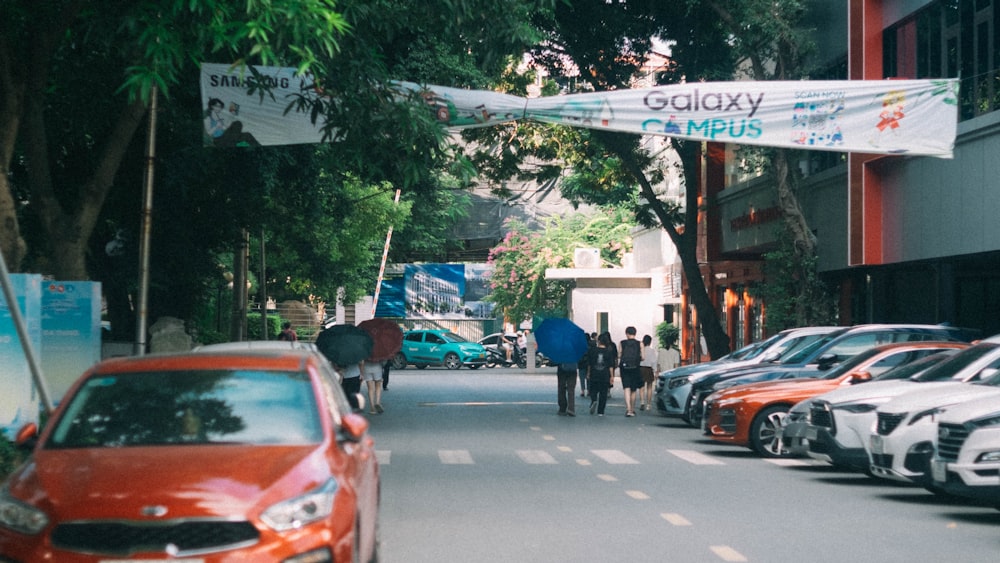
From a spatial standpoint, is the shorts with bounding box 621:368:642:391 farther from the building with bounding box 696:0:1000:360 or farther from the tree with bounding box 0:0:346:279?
the tree with bounding box 0:0:346:279

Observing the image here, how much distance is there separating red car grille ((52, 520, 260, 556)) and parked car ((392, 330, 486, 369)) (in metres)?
51.5

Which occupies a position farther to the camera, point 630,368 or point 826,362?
point 630,368

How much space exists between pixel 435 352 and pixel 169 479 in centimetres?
5159

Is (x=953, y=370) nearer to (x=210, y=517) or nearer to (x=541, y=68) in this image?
(x=210, y=517)

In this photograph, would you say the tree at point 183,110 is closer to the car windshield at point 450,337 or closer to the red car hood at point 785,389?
the red car hood at point 785,389

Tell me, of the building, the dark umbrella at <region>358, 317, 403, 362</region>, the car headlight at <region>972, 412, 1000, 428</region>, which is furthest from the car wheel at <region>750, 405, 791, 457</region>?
the dark umbrella at <region>358, 317, 403, 362</region>

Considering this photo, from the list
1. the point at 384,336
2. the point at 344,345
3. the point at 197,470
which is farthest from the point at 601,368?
the point at 197,470

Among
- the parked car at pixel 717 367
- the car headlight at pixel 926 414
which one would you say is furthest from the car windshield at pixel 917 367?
the parked car at pixel 717 367

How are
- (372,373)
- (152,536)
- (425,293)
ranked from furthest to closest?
(425,293) < (372,373) < (152,536)

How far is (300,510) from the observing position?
6816 millimetres

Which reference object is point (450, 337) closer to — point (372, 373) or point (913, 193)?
point (372, 373)

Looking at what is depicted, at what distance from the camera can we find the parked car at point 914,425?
13.2 m

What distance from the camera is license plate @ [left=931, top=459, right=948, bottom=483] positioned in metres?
12.2

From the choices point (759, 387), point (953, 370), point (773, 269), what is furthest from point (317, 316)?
point (953, 370)
